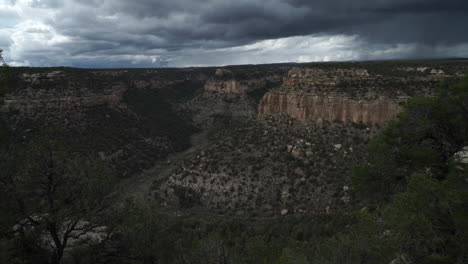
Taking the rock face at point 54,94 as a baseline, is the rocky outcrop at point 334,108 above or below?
below

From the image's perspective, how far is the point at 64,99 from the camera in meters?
61.2

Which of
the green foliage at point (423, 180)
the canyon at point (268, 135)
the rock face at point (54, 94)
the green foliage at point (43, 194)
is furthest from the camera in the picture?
the rock face at point (54, 94)

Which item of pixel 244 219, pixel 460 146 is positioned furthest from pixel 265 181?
pixel 460 146

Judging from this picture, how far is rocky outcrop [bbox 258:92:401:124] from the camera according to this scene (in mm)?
42875

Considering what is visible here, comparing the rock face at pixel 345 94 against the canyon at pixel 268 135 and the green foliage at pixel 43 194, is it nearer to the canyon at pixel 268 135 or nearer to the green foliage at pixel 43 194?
the canyon at pixel 268 135

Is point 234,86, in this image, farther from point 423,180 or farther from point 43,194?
point 423,180

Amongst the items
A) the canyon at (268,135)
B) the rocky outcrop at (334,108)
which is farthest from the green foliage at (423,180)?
the rocky outcrop at (334,108)

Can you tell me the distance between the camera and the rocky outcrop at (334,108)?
42.9 metres

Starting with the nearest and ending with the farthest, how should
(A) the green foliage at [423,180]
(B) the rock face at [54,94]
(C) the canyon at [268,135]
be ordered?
(A) the green foliage at [423,180]
(C) the canyon at [268,135]
(B) the rock face at [54,94]

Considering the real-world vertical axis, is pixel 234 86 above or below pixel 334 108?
above

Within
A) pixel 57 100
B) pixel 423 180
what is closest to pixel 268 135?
pixel 423 180

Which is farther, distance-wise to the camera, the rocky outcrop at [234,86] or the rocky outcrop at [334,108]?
the rocky outcrop at [234,86]

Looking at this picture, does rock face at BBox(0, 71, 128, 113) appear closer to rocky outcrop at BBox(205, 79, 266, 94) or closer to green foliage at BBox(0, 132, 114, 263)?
rocky outcrop at BBox(205, 79, 266, 94)

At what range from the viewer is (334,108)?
153ft
